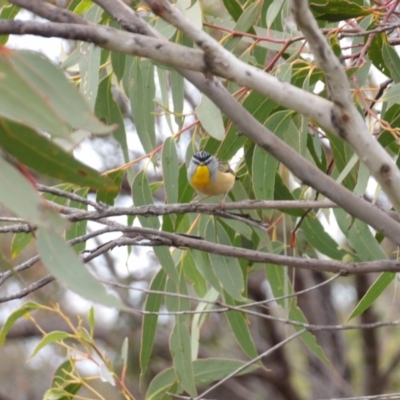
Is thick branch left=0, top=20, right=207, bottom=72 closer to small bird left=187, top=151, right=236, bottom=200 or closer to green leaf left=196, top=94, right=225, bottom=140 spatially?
green leaf left=196, top=94, right=225, bottom=140

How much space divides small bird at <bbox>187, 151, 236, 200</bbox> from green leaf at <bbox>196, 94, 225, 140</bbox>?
42 centimetres

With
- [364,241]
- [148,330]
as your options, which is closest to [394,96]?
[364,241]

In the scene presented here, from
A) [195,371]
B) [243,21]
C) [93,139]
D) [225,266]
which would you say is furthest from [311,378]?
[243,21]

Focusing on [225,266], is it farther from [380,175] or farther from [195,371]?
[380,175]

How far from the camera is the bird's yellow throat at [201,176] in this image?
211cm

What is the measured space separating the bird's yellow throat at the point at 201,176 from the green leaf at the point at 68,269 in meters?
1.16

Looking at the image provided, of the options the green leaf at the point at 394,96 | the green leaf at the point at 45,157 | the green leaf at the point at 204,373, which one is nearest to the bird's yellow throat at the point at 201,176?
the green leaf at the point at 204,373

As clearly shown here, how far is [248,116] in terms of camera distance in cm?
110

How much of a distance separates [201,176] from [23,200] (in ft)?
4.27

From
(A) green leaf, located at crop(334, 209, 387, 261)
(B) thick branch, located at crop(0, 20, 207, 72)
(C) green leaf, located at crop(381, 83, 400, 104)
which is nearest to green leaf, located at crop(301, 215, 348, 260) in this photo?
(A) green leaf, located at crop(334, 209, 387, 261)

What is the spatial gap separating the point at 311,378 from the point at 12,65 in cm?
467

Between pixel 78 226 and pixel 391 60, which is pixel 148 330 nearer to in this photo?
pixel 78 226

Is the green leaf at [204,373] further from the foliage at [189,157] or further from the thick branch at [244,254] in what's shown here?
the thick branch at [244,254]

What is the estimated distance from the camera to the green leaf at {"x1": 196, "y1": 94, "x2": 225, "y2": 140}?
1.60 m
